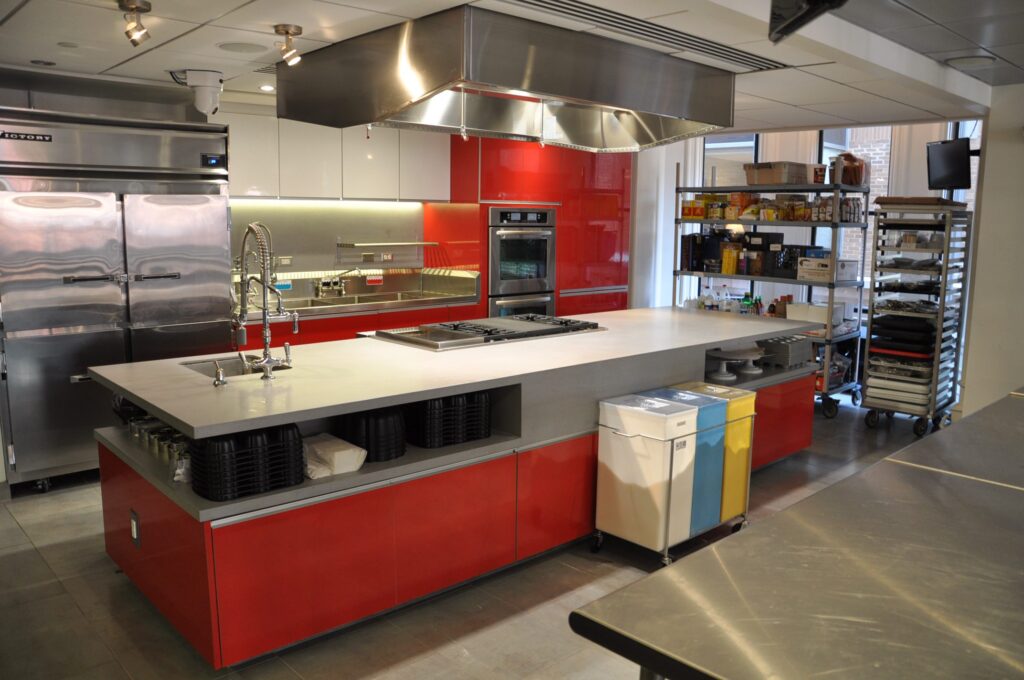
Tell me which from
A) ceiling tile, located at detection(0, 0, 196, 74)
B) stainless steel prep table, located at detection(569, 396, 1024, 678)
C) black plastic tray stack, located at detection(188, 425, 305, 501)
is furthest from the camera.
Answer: ceiling tile, located at detection(0, 0, 196, 74)

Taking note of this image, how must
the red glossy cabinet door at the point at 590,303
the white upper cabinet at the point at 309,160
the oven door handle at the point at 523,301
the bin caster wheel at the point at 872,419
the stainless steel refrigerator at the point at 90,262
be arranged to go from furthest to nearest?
the red glossy cabinet door at the point at 590,303 < the oven door handle at the point at 523,301 < the bin caster wheel at the point at 872,419 < the white upper cabinet at the point at 309,160 < the stainless steel refrigerator at the point at 90,262

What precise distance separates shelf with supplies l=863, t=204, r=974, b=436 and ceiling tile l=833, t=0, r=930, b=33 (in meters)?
2.37

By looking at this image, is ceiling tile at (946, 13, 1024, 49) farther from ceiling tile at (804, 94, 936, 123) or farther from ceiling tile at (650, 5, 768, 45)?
ceiling tile at (804, 94, 936, 123)

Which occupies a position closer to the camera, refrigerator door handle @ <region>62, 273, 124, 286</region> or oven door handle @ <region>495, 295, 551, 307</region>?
refrigerator door handle @ <region>62, 273, 124, 286</region>

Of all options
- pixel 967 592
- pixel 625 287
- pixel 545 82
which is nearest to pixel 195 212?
pixel 545 82

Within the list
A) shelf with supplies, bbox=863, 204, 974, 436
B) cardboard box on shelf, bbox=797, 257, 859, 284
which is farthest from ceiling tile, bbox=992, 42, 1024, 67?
cardboard box on shelf, bbox=797, 257, 859, 284

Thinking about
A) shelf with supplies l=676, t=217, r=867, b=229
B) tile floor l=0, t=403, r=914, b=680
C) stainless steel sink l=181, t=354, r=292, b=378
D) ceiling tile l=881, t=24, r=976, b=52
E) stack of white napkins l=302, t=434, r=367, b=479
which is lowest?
tile floor l=0, t=403, r=914, b=680

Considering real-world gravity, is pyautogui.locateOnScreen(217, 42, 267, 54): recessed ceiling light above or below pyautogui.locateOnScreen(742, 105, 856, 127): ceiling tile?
below

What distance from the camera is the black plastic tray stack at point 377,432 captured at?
2996 millimetres

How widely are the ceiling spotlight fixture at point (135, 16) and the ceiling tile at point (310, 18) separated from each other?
33cm

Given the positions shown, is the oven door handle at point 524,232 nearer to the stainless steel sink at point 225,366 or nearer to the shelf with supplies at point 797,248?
the shelf with supplies at point 797,248

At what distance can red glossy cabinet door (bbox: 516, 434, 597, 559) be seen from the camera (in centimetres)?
344

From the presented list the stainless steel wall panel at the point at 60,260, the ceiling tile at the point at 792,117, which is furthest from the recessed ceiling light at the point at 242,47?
the ceiling tile at the point at 792,117

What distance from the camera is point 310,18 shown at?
332 cm
